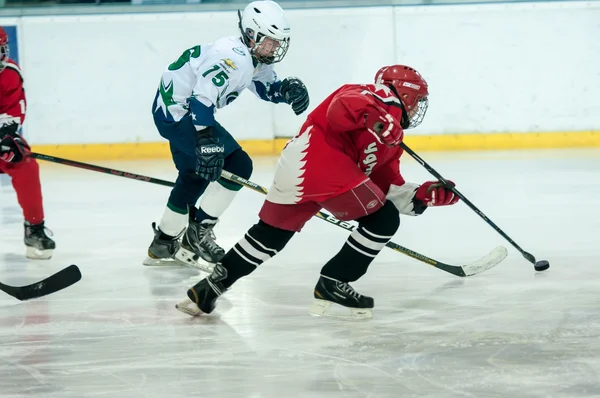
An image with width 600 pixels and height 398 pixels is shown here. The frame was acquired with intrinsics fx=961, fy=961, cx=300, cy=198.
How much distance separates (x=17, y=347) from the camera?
2.63m

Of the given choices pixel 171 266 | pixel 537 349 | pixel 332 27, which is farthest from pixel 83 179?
pixel 537 349

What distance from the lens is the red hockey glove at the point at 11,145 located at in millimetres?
3748

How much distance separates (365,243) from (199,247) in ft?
3.61

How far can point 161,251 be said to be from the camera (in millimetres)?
3787

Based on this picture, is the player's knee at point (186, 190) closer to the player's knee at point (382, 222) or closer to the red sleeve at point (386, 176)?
the red sleeve at point (386, 176)

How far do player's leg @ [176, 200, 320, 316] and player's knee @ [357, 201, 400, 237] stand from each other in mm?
158

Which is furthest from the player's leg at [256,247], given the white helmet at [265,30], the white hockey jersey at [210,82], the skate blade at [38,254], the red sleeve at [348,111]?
the skate blade at [38,254]

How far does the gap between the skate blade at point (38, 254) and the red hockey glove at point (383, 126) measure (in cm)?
184

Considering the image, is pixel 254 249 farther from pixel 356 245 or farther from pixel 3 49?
pixel 3 49

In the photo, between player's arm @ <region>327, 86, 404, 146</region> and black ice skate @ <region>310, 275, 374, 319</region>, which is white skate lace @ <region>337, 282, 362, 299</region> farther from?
player's arm @ <region>327, 86, 404, 146</region>

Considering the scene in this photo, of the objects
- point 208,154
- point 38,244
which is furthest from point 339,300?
point 38,244

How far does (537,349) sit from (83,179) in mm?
4599

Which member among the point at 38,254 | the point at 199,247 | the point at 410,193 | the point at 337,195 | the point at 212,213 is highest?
the point at 337,195

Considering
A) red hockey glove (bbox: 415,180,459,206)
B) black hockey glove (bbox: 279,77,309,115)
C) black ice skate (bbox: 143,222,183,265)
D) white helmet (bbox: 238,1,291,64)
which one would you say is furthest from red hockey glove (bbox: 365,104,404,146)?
black ice skate (bbox: 143,222,183,265)
